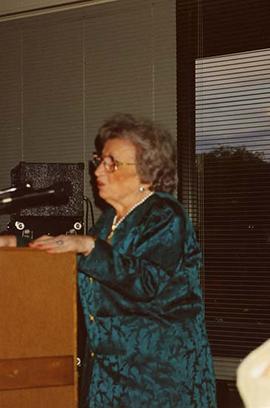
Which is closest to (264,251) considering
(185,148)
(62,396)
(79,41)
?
(185,148)

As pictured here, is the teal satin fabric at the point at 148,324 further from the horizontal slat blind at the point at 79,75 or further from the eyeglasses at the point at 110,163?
the horizontal slat blind at the point at 79,75

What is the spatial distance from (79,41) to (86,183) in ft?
3.61

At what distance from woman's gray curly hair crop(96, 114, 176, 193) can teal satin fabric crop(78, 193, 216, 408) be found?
0.23m

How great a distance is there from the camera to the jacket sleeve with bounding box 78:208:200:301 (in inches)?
73.4

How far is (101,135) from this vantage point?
2395 millimetres

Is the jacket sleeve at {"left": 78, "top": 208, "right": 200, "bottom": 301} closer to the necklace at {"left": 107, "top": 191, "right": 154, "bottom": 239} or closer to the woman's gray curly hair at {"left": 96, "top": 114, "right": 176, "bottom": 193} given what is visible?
the necklace at {"left": 107, "top": 191, "right": 154, "bottom": 239}

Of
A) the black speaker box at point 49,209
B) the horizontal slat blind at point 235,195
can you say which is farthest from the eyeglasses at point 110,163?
the horizontal slat blind at point 235,195

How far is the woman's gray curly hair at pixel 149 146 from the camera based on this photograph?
7.49 ft

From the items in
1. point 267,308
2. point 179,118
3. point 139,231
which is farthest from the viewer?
point 179,118

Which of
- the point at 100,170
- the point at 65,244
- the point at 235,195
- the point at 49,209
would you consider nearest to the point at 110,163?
the point at 100,170

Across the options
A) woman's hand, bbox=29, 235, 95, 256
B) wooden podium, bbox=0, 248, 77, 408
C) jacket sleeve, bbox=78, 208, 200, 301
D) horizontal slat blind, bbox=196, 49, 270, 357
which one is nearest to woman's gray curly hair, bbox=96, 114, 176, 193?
jacket sleeve, bbox=78, 208, 200, 301

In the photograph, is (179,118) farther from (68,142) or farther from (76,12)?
(76,12)

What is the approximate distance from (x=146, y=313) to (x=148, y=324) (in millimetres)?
35

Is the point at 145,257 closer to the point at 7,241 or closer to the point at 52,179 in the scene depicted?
the point at 7,241
